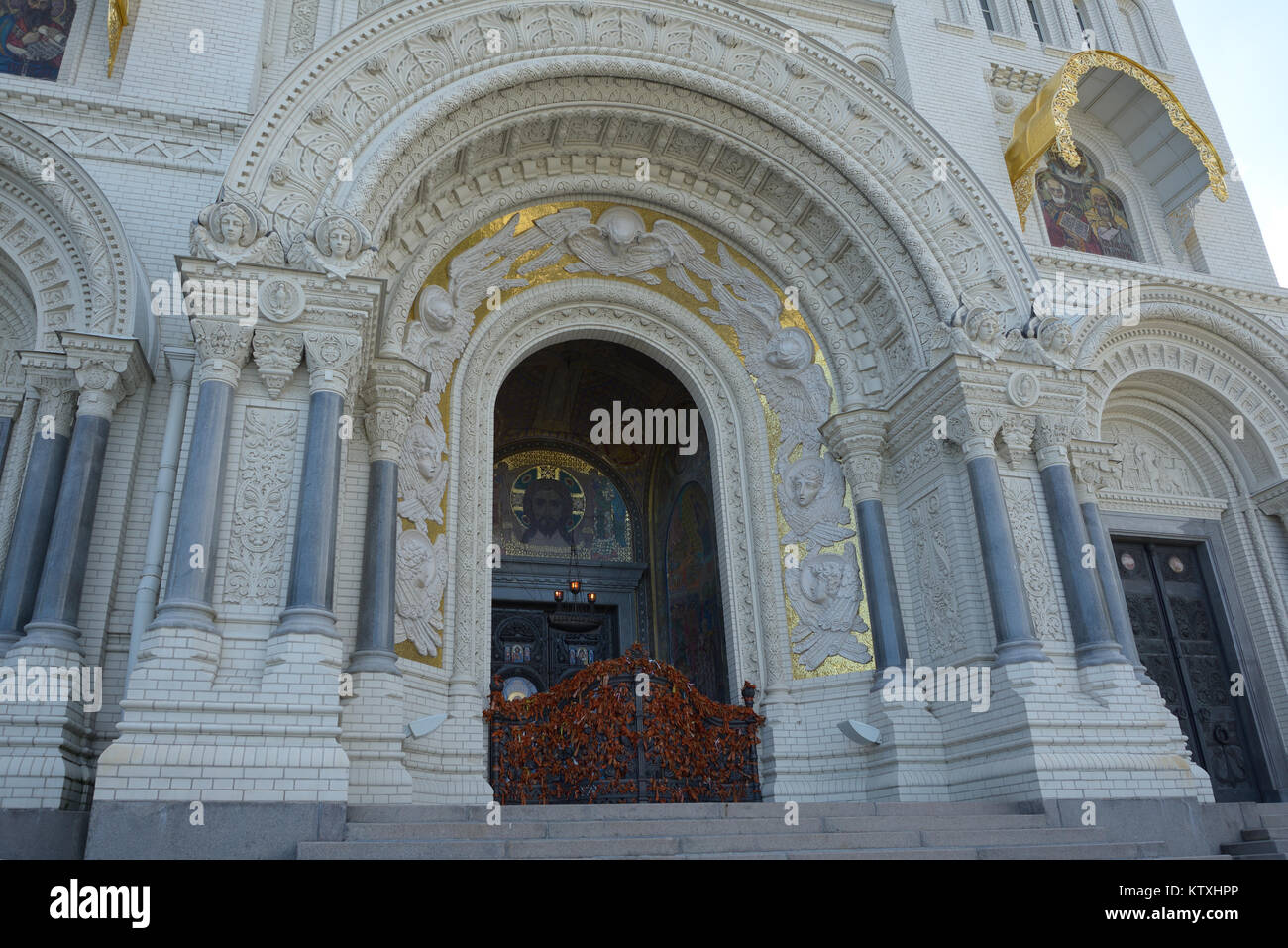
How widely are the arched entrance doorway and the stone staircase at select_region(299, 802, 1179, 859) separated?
4.93 m

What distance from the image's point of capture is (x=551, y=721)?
29.7ft

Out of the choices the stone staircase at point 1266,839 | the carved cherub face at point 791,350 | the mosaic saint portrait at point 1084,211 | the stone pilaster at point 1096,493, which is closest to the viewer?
the stone staircase at point 1266,839

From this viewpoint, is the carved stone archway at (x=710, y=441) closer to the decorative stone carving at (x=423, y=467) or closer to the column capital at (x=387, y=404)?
the decorative stone carving at (x=423, y=467)

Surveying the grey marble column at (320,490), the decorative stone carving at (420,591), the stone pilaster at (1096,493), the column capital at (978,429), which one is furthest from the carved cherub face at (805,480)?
the grey marble column at (320,490)

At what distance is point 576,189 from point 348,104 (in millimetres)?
2996

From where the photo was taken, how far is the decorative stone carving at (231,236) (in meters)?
7.67

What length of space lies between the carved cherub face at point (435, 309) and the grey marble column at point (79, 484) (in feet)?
9.11

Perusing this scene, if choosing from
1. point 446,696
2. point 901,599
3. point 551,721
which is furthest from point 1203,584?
point 446,696

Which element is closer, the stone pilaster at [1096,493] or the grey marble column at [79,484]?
the grey marble column at [79,484]

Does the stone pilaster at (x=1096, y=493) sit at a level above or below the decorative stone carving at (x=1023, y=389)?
below

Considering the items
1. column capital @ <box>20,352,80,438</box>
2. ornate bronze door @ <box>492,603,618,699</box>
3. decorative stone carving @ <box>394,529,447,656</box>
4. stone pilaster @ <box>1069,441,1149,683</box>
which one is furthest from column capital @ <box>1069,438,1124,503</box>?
column capital @ <box>20,352,80,438</box>

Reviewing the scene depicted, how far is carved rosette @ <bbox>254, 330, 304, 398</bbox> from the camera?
7.62 m

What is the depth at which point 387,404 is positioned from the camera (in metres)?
9.18
